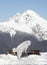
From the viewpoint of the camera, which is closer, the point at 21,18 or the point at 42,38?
the point at 42,38

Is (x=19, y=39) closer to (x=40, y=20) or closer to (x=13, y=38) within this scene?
(x=13, y=38)

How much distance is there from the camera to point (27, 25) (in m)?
86.8

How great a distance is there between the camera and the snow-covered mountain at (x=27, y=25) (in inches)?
3172

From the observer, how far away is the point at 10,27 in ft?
266

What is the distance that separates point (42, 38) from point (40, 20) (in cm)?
768

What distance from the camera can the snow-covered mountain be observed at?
80.6 m

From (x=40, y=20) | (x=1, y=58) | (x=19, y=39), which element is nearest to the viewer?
(x=1, y=58)

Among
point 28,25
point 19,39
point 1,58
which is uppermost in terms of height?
point 28,25

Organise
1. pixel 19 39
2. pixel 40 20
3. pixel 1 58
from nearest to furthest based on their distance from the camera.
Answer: pixel 1 58 → pixel 19 39 → pixel 40 20

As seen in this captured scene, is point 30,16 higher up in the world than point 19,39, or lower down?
higher up

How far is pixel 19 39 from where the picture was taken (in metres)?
80.1

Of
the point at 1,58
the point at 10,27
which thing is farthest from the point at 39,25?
the point at 1,58

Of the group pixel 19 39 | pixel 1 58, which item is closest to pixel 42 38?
pixel 19 39

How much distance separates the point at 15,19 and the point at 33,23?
719 centimetres
